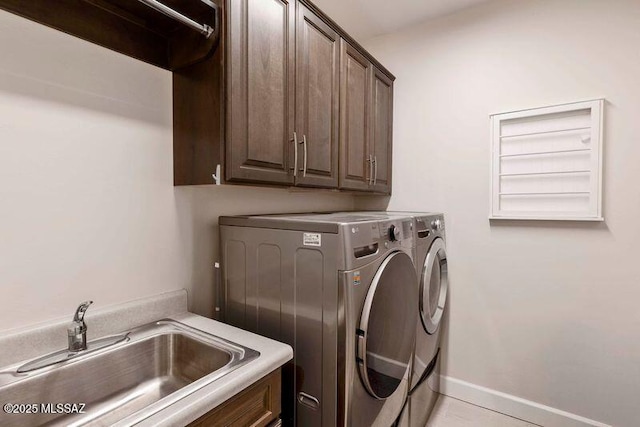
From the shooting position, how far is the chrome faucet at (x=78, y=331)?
99cm

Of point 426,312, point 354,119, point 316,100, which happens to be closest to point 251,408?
point 426,312

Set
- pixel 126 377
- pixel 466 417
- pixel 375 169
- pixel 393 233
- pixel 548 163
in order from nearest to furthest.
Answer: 1. pixel 126 377
2. pixel 393 233
3. pixel 548 163
4. pixel 466 417
5. pixel 375 169

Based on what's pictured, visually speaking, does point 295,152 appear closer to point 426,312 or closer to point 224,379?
point 224,379

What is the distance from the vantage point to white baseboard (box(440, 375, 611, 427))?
1.88 metres

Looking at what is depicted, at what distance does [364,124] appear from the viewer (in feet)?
6.64

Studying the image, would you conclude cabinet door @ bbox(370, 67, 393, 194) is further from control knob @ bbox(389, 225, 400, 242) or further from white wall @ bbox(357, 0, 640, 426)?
control knob @ bbox(389, 225, 400, 242)

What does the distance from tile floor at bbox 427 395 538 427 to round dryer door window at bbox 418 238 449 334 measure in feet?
2.00

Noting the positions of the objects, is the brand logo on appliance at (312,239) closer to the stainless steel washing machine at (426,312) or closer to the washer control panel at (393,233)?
the washer control panel at (393,233)

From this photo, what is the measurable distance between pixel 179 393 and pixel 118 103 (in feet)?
3.46

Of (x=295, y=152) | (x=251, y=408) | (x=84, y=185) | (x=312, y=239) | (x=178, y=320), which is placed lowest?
(x=251, y=408)

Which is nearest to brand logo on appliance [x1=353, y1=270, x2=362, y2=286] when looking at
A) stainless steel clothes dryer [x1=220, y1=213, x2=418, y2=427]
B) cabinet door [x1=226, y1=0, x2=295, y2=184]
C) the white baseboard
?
stainless steel clothes dryer [x1=220, y1=213, x2=418, y2=427]

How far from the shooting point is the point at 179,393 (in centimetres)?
78

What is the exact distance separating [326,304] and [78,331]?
2.65ft

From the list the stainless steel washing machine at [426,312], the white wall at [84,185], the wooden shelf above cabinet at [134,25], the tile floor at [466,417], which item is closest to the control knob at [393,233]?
the stainless steel washing machine at [426,312]
